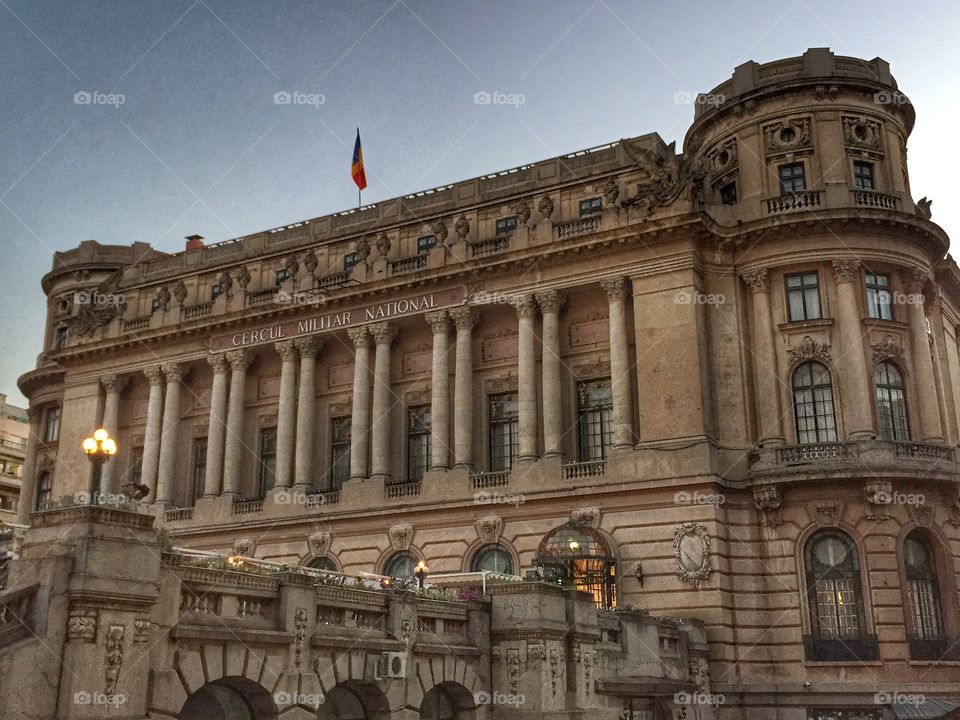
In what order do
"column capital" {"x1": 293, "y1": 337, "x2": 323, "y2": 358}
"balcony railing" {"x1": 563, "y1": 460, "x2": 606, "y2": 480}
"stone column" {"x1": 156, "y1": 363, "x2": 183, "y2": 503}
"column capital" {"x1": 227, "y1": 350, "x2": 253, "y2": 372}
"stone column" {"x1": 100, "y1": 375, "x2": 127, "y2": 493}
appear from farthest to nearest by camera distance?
"stone column" {"x1": 100, "y1": 375, "x2": 127, "y2": 493}
"stone column" {"x1": 156, "y1": 363, "x2": 183, "y2": 503}
"column capital" {"x1": 227, "y1": 350, "x2": 253, "y2": 372}
"column capital" {"x1": 293, "y1": 337, "x2": 323, "y2": 358}
"balcony railing" {"x1": 563, "y1": 460, "x2": 606, "y2": 480}

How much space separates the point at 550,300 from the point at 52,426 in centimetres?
3424

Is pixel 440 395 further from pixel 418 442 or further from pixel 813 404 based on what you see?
pixel 813 404

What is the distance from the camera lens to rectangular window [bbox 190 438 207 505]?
52688 mm

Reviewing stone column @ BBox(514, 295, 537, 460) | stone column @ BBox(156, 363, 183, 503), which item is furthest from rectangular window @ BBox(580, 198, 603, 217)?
stone column @ BBox(156, 363, 183, 503)

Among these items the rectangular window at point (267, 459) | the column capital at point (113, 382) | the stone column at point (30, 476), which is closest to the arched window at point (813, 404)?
the rectangular window at point (267, 459)

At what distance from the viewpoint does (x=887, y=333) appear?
41062 mm

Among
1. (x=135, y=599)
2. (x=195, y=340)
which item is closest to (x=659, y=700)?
(x=135, y=599)

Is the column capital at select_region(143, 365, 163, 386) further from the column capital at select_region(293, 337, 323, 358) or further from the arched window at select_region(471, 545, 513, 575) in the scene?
the arched window at select_region(471, 545, 513, 575)

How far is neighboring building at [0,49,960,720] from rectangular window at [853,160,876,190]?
0.49ft
